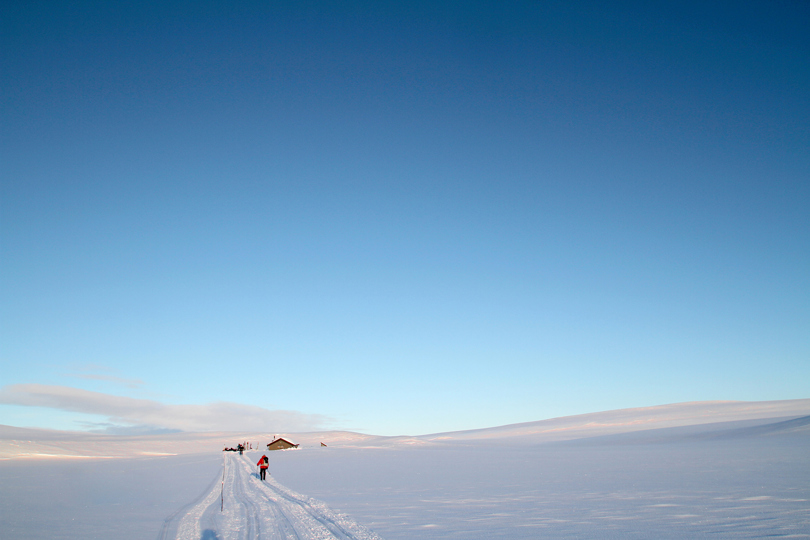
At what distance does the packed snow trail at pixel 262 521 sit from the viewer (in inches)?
380

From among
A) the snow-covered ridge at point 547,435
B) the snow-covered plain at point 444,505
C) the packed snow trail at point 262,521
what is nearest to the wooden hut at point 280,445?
the snow-covered ridge at point 547,435

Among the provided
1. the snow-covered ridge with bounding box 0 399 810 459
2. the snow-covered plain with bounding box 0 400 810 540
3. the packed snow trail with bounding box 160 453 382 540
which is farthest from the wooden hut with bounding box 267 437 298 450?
the packed snow trail with bounding box 160 453 382 540

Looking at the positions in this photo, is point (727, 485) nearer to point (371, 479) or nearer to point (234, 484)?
point (371, 479)

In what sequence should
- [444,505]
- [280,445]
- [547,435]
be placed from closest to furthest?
[444,505] → [280,445] → [547,435]

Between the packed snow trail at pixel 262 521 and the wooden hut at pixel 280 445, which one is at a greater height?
the packed snow trail at pixel 262 521

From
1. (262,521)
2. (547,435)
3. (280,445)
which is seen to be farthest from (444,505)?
(547,435)

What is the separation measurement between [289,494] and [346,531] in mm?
7432

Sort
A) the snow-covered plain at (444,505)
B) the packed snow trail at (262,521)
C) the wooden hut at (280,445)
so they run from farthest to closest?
1. the wooden hut at (280,445)
2. the snow-covered plain at (444,505)
3. the packed snow trail at (262,521)

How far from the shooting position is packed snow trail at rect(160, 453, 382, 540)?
9648 millimetres

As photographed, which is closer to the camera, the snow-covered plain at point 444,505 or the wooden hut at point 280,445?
the snow-covered plain at point 444,505

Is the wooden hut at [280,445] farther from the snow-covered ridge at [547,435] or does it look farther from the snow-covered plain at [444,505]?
the snow-covered plain at [444,505]

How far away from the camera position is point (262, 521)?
11.1m

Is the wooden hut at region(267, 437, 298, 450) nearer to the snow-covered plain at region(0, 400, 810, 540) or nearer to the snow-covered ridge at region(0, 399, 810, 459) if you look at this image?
the snow-covered ridge at region(0, 399, 810, 459)

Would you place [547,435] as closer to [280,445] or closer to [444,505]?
[280,445]
